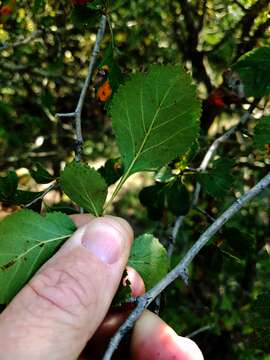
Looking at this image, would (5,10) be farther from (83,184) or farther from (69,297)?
(69,297)

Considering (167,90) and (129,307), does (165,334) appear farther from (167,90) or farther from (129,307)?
(167,90)

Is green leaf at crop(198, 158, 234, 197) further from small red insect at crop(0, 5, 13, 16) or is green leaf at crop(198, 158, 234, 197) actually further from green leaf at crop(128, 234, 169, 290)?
small red insect at crop(0, 5, 13, 16)

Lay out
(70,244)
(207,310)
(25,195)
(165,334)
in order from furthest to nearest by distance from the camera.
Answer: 1. (207,310)
2. (25,195)
3. (165,334)
4. (70,244)

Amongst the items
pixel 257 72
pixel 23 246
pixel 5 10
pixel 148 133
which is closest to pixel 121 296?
pixel 23 246

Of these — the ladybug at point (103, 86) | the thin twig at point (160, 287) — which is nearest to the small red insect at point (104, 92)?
the ladybug at point (103, 86)

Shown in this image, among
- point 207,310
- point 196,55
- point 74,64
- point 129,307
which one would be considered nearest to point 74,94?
point 74,64

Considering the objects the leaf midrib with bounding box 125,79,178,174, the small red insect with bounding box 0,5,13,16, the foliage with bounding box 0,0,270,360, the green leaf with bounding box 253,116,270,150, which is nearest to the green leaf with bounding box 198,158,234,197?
the foliage with bounding box 0,0,270,360

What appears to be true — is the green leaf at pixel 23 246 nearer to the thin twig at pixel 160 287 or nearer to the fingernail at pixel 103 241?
the fingernail at pixel 103 241
